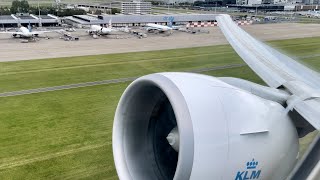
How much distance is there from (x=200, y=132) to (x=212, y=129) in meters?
0.24

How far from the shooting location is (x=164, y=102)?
7.37 m

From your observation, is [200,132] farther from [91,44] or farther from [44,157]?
[91,44]

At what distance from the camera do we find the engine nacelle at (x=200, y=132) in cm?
564

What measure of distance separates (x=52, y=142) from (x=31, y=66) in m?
22.6

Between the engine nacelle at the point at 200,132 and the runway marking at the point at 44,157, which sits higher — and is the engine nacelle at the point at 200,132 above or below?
above

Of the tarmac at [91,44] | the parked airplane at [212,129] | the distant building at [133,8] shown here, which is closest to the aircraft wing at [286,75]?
the parked airplane at [212,129]

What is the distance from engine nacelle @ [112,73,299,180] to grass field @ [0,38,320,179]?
88cm

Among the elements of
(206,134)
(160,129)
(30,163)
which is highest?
(206,134)

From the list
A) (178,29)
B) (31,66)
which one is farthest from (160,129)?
(178,29)

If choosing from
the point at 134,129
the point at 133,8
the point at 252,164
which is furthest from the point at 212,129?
the point at 133,8

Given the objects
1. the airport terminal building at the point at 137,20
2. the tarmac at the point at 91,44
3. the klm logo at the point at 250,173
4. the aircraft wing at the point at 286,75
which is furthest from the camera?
the airport terminal building at the point at 137,20

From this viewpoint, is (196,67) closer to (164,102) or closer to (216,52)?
(216,52)

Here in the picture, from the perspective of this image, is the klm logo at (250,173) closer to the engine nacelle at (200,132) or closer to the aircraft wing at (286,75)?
the engine nacelle at (200,132)

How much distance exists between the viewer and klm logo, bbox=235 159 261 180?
6121 millimetres
